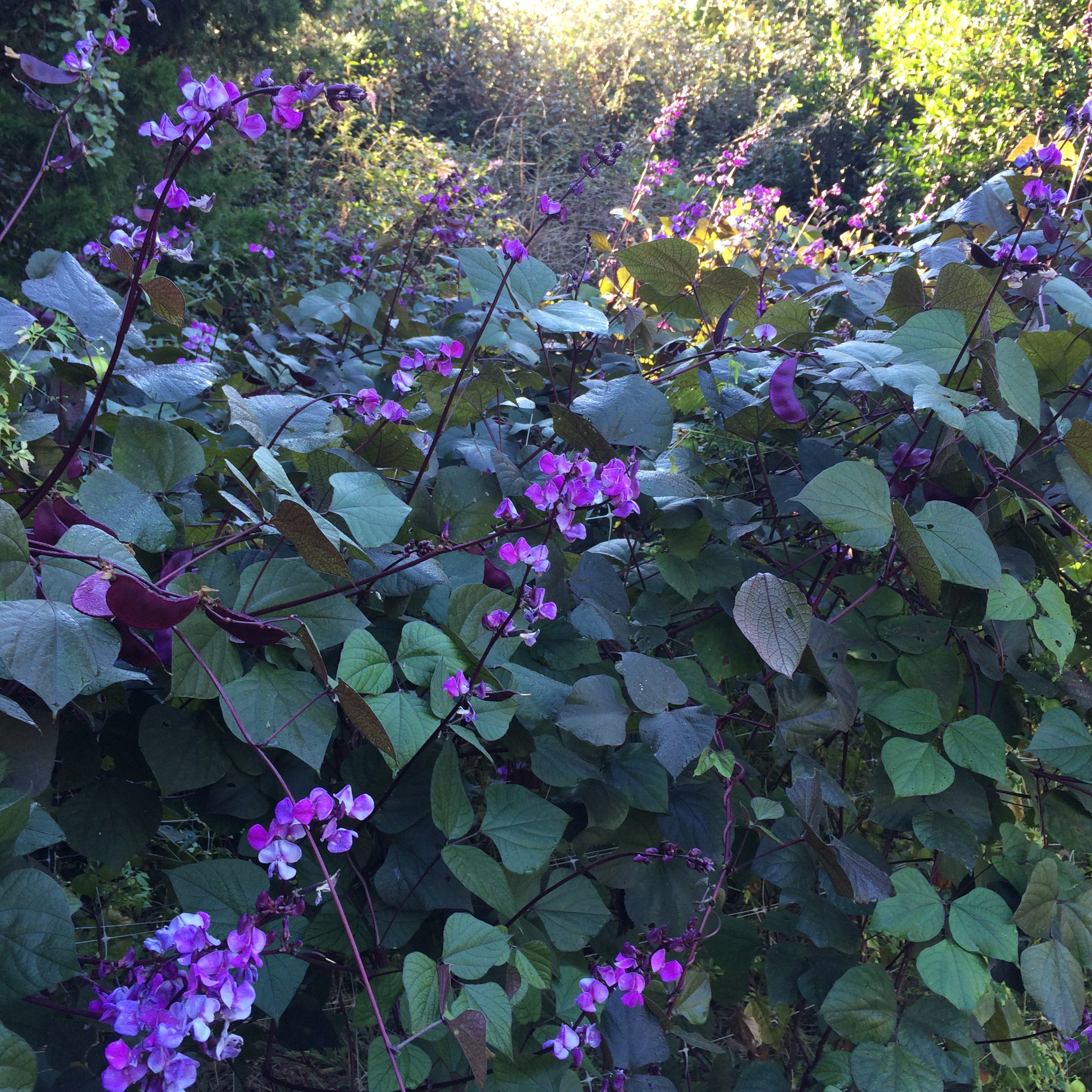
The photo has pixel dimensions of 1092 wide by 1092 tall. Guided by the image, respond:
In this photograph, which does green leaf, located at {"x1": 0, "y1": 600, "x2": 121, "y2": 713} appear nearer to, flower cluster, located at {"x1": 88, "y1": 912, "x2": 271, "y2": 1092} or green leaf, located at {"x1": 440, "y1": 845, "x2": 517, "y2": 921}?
flower cluster, located at {"x1": 88, "y1": 912, "x2": 271, "y2": 1092}

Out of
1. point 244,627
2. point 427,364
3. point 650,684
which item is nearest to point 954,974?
point 650,684

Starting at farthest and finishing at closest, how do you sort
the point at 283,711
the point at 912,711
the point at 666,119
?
the point at 666,119, the point at 912,711, the point at 283,711

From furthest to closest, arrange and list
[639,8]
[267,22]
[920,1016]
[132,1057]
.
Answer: [639,8] → [267,22] → [920,1016] → [132,1057]

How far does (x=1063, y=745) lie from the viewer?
1304 mm

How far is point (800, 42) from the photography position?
12.3 m

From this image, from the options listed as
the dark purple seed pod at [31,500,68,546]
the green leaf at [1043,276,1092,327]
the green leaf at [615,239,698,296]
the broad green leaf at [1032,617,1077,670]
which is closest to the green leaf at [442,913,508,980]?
the dark purple seed pod at [31,500,68,546]

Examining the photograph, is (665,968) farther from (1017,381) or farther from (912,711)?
(1017,381)

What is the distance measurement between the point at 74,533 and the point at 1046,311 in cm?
170

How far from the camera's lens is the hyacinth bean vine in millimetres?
815

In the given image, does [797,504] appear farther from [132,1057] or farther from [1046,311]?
[132,1057]

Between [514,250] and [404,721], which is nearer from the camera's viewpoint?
[404,721]

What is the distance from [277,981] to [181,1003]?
1.14 ft

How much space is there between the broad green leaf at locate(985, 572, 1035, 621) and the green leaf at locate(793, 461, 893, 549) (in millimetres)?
262

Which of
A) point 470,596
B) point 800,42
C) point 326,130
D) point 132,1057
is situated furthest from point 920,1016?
point 800,42
